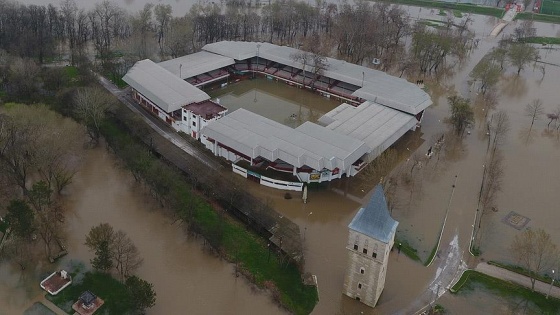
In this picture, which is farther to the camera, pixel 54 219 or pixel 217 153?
pixel 217 153

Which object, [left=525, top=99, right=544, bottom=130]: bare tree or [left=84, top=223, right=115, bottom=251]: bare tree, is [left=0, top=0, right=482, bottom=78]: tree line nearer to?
[left=525, top=99, right=544, bottom=130]: bare tree

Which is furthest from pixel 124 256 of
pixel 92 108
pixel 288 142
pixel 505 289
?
pixel 505 289

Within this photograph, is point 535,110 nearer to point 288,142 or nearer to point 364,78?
point 364,78

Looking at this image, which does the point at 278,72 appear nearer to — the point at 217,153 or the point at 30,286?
the point at 217,153

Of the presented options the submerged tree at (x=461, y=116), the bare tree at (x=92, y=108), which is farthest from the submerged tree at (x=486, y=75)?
the bare tree at (x=92, y=108)

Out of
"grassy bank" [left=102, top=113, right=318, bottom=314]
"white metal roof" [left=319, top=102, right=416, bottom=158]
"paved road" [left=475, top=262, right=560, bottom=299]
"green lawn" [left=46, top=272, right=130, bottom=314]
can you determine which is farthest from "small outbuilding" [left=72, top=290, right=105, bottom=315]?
"white metal roof" [left=319, top=102, right=416, bottom=158]

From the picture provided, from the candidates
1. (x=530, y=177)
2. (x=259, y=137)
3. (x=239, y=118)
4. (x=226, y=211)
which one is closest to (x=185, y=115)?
(x=239, y=118)
